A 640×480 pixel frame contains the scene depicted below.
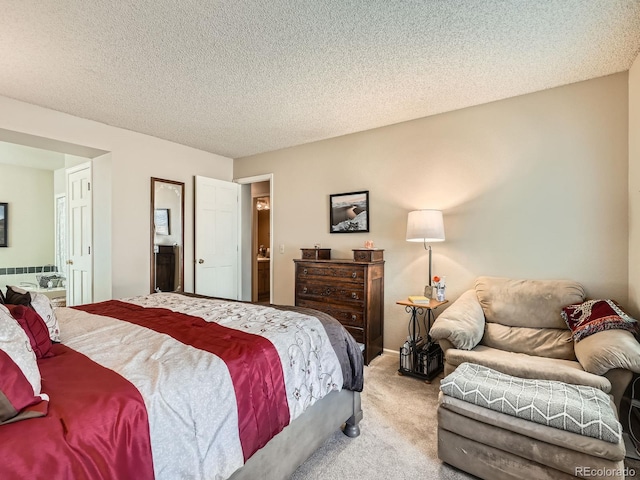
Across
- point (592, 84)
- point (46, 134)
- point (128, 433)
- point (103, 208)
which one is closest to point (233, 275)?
point (103, 208)

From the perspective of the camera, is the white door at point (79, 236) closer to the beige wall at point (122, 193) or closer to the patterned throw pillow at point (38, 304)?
the beige wall at point (122, 193)

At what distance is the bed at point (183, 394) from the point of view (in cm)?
92

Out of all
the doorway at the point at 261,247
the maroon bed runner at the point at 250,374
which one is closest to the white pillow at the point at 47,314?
the maroon bed runner at the point at 250,374

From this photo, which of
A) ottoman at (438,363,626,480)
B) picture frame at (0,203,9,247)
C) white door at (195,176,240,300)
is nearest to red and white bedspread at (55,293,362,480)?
ottoman at (438,363,626,480)

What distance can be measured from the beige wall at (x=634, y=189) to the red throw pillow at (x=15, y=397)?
11.1 ft

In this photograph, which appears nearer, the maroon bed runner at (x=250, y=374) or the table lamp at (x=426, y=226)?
the maroon bed runner at (x=250, y=374)

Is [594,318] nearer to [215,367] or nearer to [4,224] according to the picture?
[215,367]

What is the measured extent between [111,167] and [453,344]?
3.99 metres

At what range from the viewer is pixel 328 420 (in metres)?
1.89

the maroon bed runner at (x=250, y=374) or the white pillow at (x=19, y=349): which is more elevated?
the white pillow at (x=19, y=349)

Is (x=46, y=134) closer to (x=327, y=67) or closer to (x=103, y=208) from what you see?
(x=103, y=208)

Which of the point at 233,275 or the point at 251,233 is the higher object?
the point at 251,233

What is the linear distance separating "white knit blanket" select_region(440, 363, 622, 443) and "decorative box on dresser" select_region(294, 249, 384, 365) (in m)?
1.47

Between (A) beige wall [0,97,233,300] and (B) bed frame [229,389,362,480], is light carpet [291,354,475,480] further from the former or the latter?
(A) beige wall [0,97,233,300]
